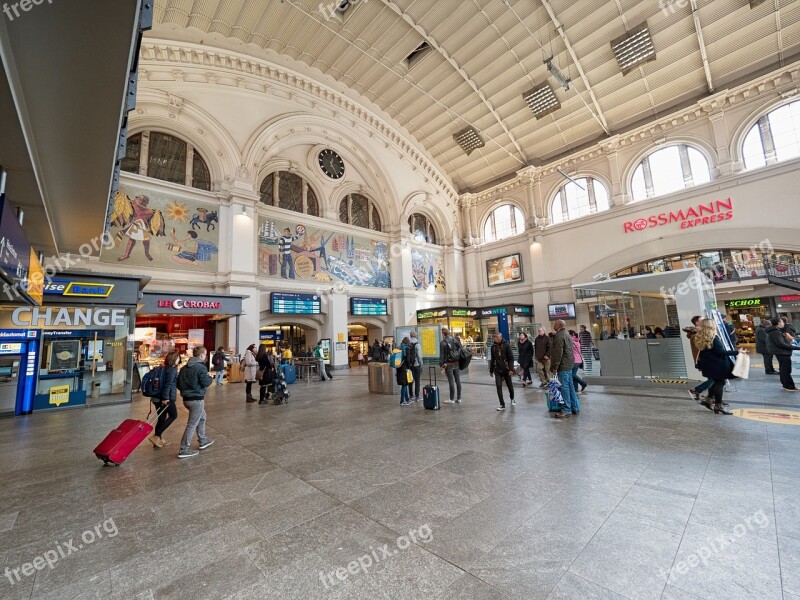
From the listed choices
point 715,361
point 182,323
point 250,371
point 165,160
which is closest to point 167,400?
point 250,371

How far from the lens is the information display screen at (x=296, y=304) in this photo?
58.7 feet

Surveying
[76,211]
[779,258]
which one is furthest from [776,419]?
[779,258]

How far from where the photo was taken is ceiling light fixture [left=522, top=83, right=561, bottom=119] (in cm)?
1961

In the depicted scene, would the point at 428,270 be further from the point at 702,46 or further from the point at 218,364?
the point at 702,46

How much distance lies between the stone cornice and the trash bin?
51.5 ft

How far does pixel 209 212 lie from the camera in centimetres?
1633

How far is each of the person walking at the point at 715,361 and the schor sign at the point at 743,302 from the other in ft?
58.1

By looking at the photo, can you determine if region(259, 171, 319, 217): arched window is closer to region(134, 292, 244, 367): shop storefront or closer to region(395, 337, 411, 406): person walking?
region(134, 292, 244, 367): shop storefront

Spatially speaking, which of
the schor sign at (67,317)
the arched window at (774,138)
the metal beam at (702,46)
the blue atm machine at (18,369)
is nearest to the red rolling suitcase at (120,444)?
the blue atm machine at (18,369)

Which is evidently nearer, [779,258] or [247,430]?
[247,430]

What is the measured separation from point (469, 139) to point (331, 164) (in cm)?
946

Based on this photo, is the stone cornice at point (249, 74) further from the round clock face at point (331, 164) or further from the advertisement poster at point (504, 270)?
the advertisement poster at point (504, 270)

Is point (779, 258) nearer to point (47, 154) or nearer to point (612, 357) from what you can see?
point (612, 357)

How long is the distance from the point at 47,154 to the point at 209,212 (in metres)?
12.4
